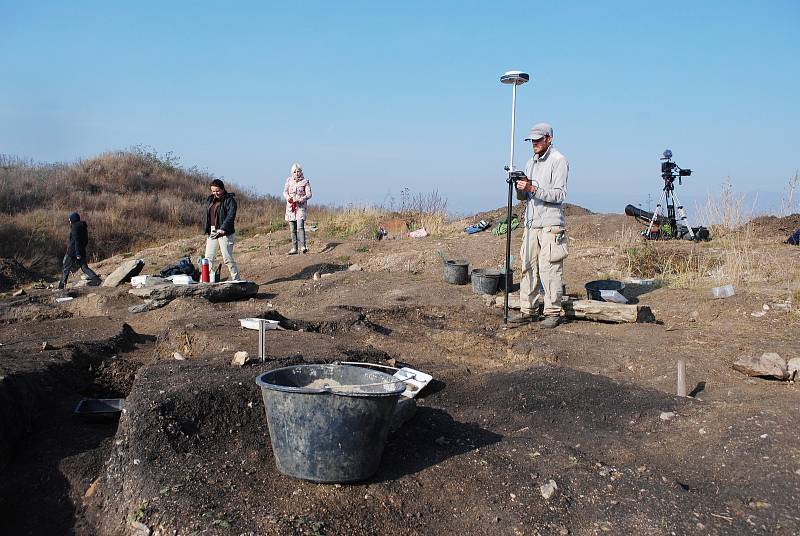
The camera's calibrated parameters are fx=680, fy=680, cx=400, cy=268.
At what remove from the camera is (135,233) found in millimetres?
19781

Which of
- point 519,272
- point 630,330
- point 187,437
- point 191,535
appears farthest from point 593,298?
point 191,535

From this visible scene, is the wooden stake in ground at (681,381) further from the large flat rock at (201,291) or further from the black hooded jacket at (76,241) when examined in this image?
the black hooded jacket at (76,241)

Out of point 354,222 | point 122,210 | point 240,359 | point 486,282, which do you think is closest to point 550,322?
point 486,282

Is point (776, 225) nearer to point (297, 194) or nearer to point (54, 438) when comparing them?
point (297, 194)

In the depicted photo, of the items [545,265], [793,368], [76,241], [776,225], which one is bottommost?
[793,368]

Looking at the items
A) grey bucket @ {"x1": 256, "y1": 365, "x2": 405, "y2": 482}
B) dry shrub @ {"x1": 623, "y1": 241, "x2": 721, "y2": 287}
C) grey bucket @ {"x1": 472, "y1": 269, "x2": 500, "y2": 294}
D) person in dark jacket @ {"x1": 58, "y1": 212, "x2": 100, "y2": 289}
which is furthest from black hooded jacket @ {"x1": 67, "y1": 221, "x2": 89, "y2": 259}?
grey bucket @ {"x1": 256, "y1": 365, "x2": 405, "y2": 482}

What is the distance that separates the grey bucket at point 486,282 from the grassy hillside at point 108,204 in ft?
38.0

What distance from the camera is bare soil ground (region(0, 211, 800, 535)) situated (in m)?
3.59

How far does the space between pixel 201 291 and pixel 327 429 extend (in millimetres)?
6329

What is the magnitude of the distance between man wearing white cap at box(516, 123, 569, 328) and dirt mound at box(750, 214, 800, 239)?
33.0 ft

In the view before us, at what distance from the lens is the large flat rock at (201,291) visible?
935 centimetres

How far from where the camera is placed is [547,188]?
23.9ft

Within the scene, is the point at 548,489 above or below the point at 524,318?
below

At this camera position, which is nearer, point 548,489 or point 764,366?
point 548,489
